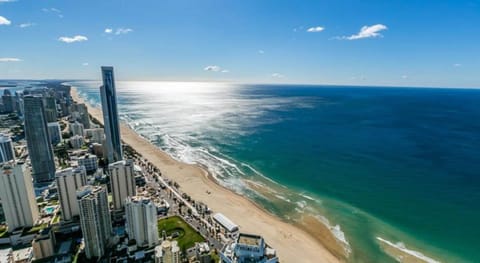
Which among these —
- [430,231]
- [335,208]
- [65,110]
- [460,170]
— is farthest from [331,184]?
[65,110]

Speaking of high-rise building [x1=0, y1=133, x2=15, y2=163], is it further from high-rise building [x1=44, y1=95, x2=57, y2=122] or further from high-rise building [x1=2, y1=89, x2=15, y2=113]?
high-rise building [x1=2, y1=89, x2=15, y2=113]

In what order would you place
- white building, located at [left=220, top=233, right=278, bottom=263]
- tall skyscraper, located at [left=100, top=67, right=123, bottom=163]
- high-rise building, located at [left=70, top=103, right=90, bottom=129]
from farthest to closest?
1. high-rise building, located at [left=70, top=103, right=90, bottom=129]
2. tall skyscraper, located at [left=100, top=67, right=123, bottom=163]
3. white building, located at [left=220, top=233, right=278, bottom=263]

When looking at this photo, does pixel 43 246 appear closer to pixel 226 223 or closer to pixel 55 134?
pixel 226 223

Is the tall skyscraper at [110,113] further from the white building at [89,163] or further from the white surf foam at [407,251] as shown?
the white surf foam at [407,251]

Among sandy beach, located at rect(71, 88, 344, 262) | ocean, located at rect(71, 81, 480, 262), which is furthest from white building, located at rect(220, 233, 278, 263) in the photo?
ocean, located at rect(71, 81, 480, 262)

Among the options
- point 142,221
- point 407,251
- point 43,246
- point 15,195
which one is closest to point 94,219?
point 142,221

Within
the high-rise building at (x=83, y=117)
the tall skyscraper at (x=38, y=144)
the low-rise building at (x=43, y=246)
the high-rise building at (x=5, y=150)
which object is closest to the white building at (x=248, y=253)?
the low-rise building at (x=43, y=246)
